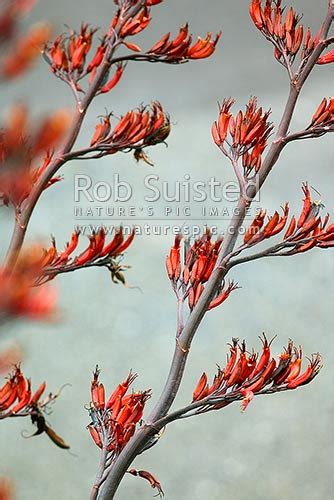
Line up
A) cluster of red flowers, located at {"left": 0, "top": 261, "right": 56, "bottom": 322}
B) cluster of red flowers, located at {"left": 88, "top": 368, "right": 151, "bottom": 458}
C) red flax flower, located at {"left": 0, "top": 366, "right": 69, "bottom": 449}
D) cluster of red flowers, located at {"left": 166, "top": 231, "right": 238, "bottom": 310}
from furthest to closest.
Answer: cluster of red flowers, located at {"left": 166, "top": 231, "right": 238, "bottom": 310}
cluster of red flowers, located at {"left": 88, "top": 368, "right": 151, "bottom": 458}
red flax flower, located at {"left": 0, "top": 366, "right": 69, "bottom": 449}
cluster of red flowers, located at {"left": 0, "top": 261, "right": 56, "bottom": 322}

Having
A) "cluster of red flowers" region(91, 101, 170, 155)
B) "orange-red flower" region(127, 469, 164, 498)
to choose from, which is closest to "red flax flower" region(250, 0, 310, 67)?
"cluster of red flowers" region(91, 101, 170, 155)

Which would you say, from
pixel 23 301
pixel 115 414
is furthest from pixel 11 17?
pixel 115 414

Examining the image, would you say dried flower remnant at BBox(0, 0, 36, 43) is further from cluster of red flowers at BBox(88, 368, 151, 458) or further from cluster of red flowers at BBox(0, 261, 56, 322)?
cluster of red flowers at BBox(88, 368, 151, 458)

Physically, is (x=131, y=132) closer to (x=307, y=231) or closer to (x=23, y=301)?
(x=307, y=231)

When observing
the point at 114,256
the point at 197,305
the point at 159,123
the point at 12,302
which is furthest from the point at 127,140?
the point at 12,302

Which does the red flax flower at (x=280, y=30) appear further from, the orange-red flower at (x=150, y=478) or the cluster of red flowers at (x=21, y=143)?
the cluster of red flowers at (x=21, y=143)

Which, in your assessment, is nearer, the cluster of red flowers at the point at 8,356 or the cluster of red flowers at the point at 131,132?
the cluster of red flowers at the point at 8,356

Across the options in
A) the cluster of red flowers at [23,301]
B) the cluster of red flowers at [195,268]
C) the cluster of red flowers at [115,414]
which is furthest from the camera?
the cluster of red flowers at [195,268]

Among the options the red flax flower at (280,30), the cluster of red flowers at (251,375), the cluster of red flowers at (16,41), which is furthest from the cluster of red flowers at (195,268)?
the cluster of red flowers at (16,41)
